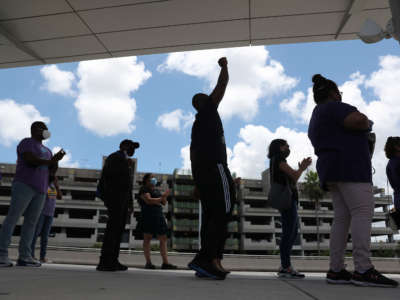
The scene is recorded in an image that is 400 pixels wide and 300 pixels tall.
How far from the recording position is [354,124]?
239 centimetres

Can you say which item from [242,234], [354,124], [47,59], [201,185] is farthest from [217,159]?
[242,234]

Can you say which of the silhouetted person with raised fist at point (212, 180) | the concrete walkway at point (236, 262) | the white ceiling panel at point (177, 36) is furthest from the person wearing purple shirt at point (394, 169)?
the concrete walkway at point (236, 262)

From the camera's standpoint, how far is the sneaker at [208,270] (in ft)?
7.81

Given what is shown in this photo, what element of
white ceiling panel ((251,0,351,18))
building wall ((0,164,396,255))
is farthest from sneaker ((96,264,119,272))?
building wall ((0,164,396,255))

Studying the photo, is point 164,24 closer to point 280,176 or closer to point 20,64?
point 280,176

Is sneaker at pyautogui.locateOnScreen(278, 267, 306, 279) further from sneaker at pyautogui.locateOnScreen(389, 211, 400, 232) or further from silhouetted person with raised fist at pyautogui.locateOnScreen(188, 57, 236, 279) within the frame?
sneaker at pyautogui.locateOnScreen(389, 211, 400, 232)

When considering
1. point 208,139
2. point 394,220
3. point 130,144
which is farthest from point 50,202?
point 394,220

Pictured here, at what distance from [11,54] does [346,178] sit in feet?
17.0

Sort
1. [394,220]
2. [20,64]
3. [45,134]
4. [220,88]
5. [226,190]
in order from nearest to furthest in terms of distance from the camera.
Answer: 1. [226,190]
2. [220,88]
3. [394,220]
4. [45,134]
5. [20,64]

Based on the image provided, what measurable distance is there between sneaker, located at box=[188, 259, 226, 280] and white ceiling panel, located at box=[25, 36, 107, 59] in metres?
3.68

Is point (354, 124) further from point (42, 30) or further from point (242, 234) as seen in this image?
point (242, 234)

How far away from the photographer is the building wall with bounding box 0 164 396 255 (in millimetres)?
49812

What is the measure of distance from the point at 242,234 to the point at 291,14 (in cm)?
5739

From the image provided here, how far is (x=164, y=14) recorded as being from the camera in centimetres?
415
